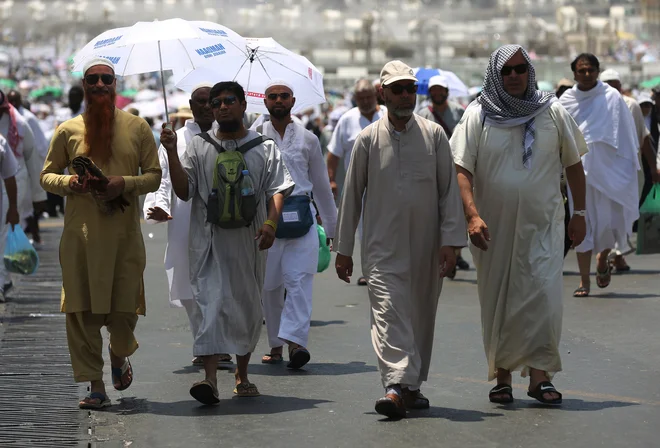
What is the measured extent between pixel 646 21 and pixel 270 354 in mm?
102090

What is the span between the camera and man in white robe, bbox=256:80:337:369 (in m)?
9.65

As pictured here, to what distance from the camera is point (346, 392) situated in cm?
855

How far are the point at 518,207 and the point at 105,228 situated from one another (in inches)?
80.8

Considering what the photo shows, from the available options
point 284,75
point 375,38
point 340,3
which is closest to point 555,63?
point 375,38

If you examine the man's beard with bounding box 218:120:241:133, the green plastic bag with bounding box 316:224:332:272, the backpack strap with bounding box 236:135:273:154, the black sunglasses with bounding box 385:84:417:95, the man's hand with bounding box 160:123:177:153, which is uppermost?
the black sunglasses with bounding box 385:84:417:95

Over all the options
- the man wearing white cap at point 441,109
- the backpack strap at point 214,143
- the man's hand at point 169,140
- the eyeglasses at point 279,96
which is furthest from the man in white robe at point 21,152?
the man's hand at point 169,140

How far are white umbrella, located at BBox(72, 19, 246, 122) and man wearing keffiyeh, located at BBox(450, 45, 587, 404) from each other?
5.90ft

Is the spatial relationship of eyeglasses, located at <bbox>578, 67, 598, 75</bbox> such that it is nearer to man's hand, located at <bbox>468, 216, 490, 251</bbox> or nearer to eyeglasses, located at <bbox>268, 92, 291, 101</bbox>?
eyeglasses, located at <bbox>268, 92, 291, 101</bbox>

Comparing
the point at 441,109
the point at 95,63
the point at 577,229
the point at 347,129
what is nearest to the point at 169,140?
the point at 95,63

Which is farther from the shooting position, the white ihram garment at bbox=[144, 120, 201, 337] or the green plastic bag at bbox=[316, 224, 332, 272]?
the green plastic bag at bbox=[316, 224, 332, 272]

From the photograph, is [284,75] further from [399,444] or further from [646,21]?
[646,21]

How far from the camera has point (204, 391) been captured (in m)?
8.04

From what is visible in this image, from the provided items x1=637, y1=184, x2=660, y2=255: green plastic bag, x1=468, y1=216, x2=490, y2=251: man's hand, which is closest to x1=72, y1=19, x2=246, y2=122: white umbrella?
x1=468, y1=216, x2=490, y2=251: man's hand

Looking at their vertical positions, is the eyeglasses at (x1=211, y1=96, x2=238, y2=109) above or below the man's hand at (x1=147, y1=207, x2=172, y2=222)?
above
